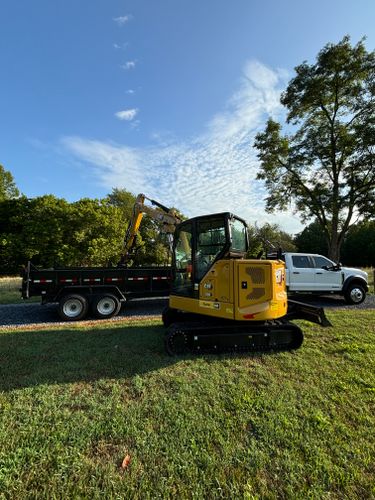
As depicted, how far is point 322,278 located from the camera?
1083 cm

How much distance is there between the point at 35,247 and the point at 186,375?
107 ft

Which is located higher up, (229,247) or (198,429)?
(229,247)

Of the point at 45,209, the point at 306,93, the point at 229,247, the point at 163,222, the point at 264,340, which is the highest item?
the point at 306,93

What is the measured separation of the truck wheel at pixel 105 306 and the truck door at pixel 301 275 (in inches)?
260

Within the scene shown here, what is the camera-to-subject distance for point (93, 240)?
104 feet

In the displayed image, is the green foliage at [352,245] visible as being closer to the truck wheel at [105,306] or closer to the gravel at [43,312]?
the gravel at [43,312]

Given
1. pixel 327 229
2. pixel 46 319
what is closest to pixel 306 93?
pixel 327 229

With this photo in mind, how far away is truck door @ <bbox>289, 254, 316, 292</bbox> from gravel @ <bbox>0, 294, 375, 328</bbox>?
91 centimetres

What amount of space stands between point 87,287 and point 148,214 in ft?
12.7

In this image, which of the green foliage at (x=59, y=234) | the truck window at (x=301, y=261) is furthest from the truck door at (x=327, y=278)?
the green foliage at (x=59, y=234)

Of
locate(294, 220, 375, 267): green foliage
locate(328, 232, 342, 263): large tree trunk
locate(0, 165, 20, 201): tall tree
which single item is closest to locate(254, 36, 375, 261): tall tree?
locate(328, 232, 342, 263): large tree trunk

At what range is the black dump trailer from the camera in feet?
28.1

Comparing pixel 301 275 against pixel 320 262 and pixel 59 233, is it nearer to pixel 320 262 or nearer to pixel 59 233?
pixel 320 262

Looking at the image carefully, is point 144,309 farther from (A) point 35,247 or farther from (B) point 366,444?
(A) point 35,247
